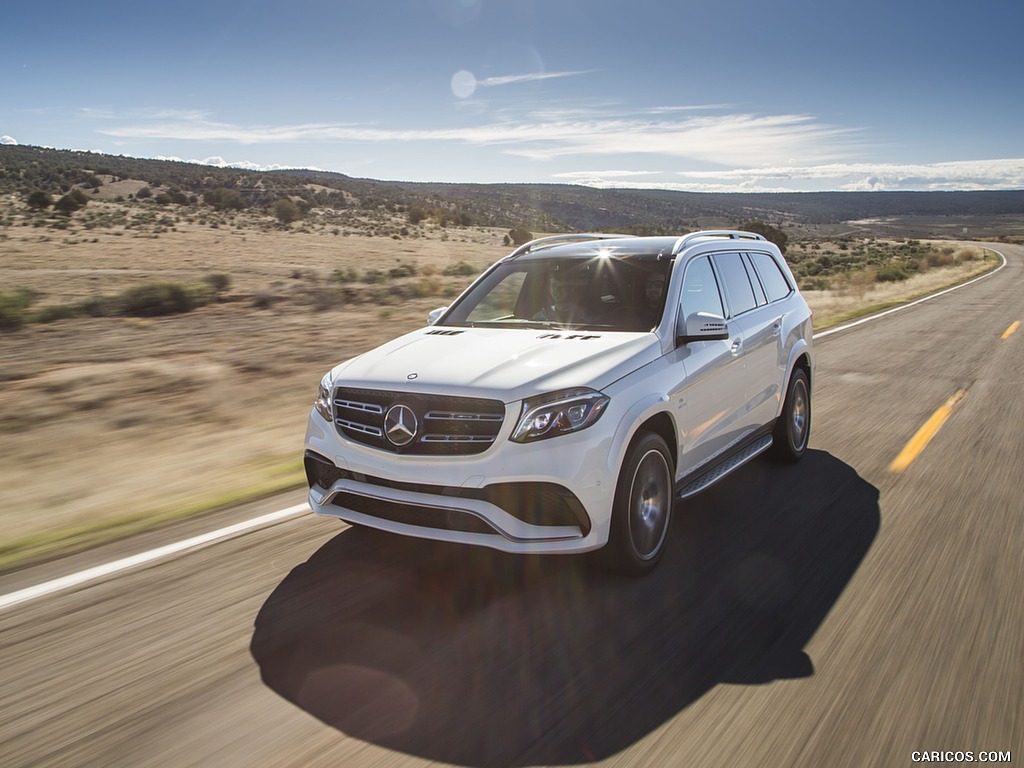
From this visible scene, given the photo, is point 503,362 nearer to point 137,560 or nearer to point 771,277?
point 137,560

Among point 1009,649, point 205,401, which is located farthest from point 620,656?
point 205,401

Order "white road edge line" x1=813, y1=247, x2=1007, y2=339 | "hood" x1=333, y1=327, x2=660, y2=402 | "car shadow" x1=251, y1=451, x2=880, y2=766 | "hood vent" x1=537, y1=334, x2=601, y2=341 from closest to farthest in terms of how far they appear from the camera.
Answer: "car shadow" x1=251, y1=451, x2=880, y2=766
"hood" x1=333, y1=327, x2=660, y2=402
"hood vent" x1=537, y1=334, x2=601, y2=341
"white road edge line" x1=813, y1=247, x2=1007, y2=339

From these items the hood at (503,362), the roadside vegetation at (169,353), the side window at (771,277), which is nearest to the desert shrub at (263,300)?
the roadside vegetation at (169,353)

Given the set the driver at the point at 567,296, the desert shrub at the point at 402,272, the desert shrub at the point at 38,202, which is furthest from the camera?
the desert shrub at the point at 38,202

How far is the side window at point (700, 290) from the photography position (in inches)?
211

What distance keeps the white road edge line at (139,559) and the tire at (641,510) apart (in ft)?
7.48

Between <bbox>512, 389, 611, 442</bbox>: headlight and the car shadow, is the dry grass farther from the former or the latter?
<bbox>512, 389, 611, 442</bbox>: headlight

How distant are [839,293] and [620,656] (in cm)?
2903

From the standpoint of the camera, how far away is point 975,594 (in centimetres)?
434

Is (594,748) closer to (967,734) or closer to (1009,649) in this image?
(967,734)

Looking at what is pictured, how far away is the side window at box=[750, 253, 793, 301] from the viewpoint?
6773 mm

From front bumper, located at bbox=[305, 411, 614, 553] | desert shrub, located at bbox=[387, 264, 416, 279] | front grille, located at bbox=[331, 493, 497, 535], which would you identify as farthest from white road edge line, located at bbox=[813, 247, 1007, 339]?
front grille, located at bbox=[331, 493, 497, 535]

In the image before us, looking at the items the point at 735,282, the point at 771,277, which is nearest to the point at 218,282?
the point at 771,277

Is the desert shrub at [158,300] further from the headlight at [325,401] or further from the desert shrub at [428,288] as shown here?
the headlight at [325,401]
